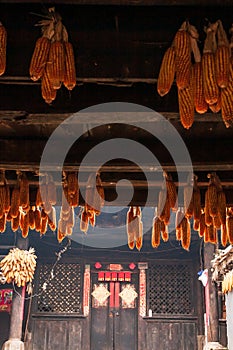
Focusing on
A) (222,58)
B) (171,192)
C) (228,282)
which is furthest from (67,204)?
(228,282)

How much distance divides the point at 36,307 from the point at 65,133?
34.5ft

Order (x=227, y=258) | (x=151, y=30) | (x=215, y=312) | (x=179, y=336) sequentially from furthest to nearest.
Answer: (x=179, y=336)
(x=215, y=312)
(x=227, y=258)
(x=151, y=30)

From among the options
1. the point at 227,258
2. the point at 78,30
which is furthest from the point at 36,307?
the point at 78,30

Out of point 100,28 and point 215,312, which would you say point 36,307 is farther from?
point 100,28

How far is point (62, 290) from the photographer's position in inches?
548

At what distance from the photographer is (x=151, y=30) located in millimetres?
2949

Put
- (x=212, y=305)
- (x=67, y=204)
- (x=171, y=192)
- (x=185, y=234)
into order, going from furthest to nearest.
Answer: (x=212, y=305)
(x=185, y=234)
(x=67, y=204)
(x=171, y=192)

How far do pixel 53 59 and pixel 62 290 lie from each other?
11969 millimetres

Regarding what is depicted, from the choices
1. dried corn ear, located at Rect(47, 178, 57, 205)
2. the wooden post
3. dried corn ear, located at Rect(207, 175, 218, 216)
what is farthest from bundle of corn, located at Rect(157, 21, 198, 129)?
the wooden post

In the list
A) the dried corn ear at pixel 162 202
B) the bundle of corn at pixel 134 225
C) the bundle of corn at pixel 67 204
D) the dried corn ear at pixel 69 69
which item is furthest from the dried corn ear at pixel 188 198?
the dried corn ear at pixel 69 69

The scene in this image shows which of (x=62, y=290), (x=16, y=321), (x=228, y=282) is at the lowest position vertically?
(x=16, y=321)

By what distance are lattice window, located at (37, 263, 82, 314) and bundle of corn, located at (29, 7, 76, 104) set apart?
38.6ft

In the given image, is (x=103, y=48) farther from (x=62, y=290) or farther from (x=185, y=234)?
(x=62, y=290)

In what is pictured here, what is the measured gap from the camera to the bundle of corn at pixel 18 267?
39.2 feet
